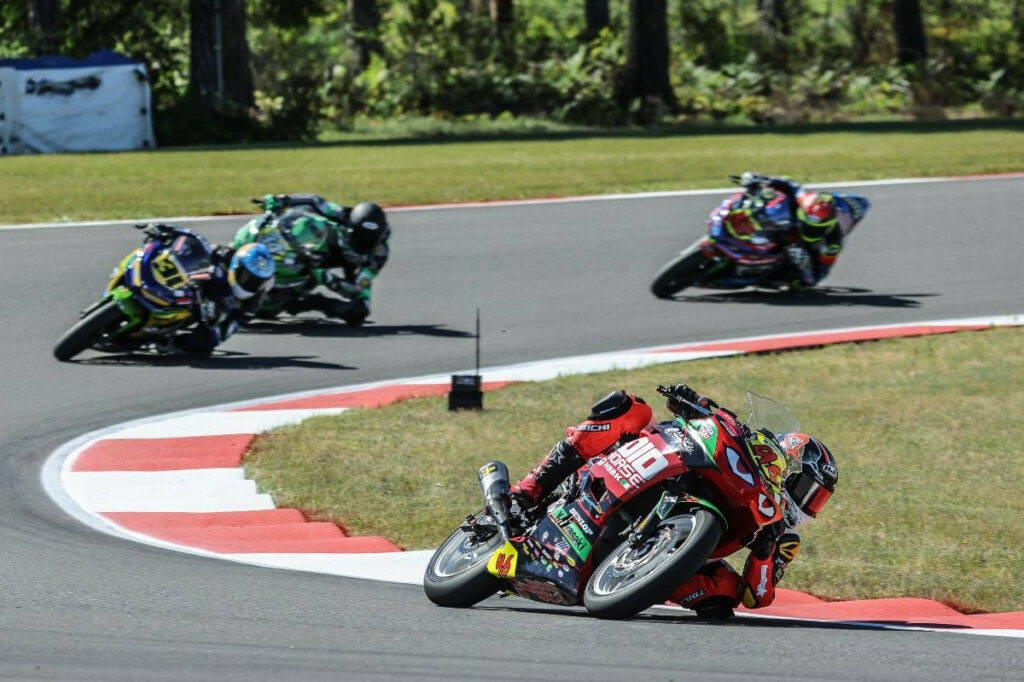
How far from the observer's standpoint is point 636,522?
5.61 metres

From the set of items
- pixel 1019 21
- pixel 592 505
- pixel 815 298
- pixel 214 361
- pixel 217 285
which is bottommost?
pixel 815 298

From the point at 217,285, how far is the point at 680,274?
464 cm

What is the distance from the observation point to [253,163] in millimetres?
24328

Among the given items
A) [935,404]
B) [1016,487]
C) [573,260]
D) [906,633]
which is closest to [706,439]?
[906,633]

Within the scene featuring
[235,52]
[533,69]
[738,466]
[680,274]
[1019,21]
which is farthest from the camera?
[1019,21]

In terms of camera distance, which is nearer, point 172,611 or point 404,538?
point 172,611

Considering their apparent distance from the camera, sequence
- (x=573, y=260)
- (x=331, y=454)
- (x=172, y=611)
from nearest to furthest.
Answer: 1. (x=172, y=611)
2. (x=331, y=454)
3. (x=573, y=260)

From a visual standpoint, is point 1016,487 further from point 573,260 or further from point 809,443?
point 573,260

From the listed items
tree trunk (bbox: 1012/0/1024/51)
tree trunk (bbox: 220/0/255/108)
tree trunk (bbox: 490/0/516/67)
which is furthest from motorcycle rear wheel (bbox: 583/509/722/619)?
tree trunk (bbox: 1012/0/1024/51)

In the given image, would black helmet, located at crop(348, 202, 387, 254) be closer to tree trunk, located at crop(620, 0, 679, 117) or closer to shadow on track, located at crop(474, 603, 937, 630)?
shadow on track, located at crop(474, 603, 937, 630)

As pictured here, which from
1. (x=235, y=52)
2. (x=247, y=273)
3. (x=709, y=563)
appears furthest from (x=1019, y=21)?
(x=709, y=563)

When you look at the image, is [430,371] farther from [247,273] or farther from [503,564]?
[503,564]

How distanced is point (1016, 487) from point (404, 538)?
3.24m

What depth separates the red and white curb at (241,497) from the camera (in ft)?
20.2
